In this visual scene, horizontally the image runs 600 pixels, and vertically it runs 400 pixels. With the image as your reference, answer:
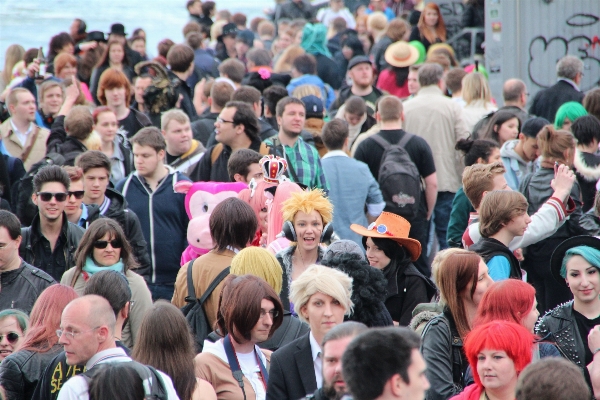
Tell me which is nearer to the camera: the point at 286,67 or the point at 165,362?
the point at 165,362

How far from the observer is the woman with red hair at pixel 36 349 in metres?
4.47

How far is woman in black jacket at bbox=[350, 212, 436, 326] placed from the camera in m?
5.82

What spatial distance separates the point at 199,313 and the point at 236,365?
2.94 ft

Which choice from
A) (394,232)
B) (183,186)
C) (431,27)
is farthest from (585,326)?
(431,27)

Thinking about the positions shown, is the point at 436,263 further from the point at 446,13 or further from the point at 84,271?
the point at 446,13

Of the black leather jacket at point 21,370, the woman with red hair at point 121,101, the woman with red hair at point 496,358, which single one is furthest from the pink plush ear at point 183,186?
the woman with red hair at point 496,358

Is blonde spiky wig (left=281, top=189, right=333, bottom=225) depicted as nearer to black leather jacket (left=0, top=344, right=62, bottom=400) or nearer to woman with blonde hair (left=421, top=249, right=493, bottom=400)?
woman with blonde hair (left=421, top=249, right=493, bottom=400)

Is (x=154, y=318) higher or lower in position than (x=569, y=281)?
higher

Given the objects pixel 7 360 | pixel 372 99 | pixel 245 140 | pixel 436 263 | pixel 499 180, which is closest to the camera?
pixel 7 360

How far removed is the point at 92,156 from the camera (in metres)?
7.12

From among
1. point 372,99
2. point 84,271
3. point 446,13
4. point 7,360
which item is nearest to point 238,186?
point 84,271

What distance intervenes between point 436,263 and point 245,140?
3427 millimetres

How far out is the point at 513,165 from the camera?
27.5ft

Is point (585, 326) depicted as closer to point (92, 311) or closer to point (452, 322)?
point (452, 322)
